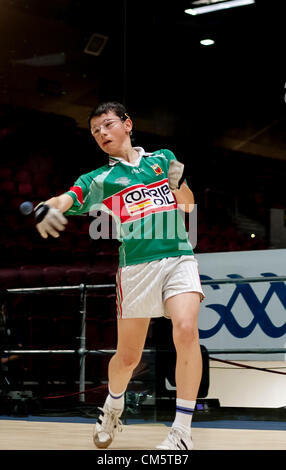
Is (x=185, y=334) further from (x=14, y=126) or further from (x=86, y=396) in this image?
(x=14, y=126)

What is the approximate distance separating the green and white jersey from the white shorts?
0.04 metres

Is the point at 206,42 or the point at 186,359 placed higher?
the point at 206,42

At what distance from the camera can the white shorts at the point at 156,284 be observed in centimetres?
322

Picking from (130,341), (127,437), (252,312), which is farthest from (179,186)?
(252,312)

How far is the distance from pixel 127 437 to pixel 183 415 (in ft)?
3.56

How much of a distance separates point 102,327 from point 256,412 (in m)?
3.43

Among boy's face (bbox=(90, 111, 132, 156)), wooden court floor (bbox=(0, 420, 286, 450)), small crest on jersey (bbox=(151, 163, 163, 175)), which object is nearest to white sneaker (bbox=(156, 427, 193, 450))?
wooden court floor (bbox=(0, 420, 286, 450))

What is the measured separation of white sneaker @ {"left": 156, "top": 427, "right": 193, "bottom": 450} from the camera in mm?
2979

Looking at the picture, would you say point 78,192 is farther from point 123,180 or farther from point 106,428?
point 106,428

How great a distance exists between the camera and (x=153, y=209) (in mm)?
3332

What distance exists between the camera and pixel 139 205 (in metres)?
3.34

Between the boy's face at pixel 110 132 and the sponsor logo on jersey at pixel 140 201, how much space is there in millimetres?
242
